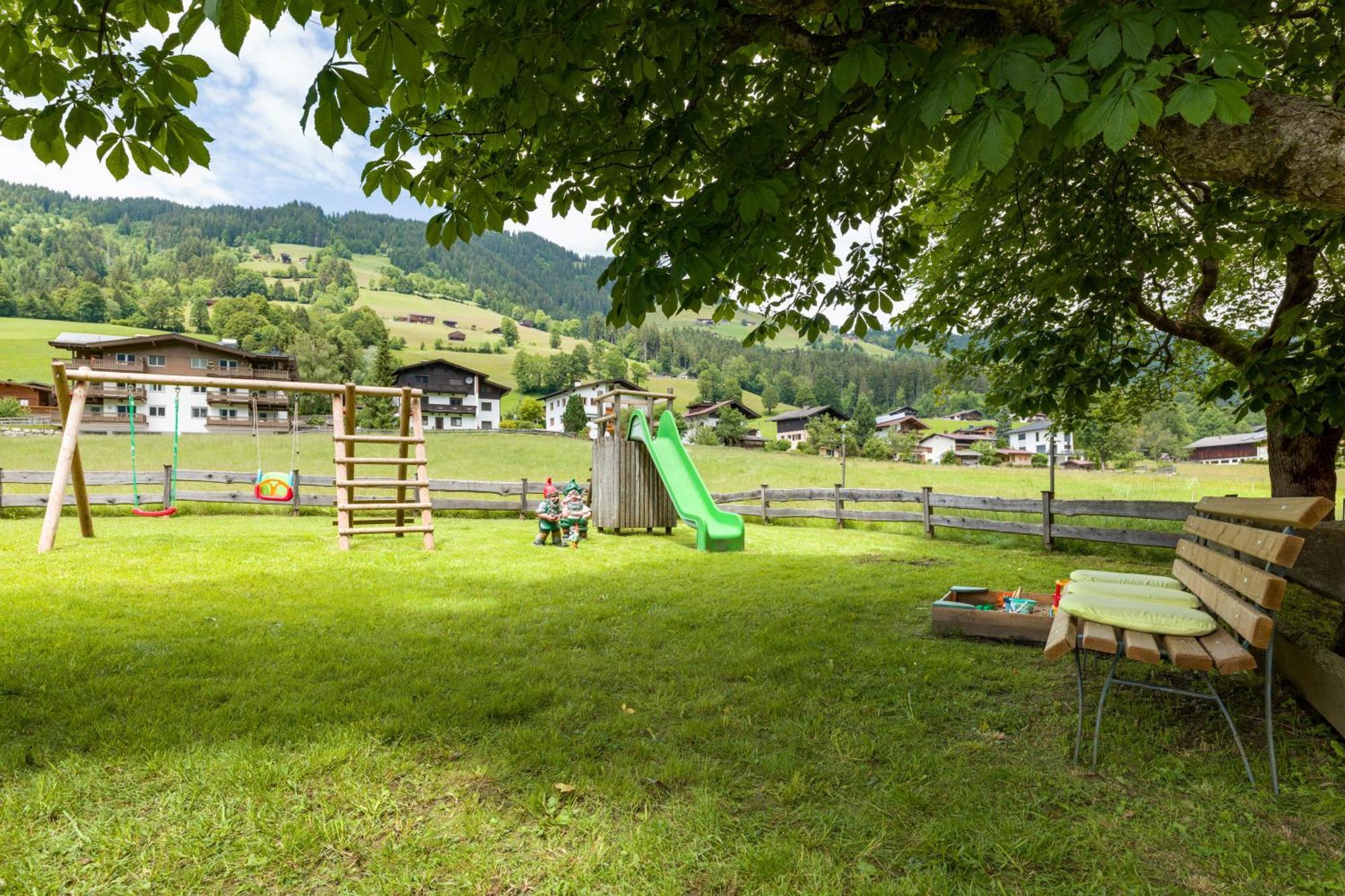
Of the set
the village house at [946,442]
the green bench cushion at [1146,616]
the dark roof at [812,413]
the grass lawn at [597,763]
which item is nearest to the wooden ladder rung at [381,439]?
the grass lawn at [597,763]

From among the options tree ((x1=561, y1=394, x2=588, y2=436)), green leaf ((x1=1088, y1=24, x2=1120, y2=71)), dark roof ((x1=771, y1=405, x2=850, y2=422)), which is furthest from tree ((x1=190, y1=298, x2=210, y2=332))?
green leaf ((x1=1088, y1=24, x2=1120, y2=71))

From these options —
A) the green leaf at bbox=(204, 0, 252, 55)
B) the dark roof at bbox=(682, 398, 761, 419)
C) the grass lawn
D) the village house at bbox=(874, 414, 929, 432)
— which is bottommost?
the grass lawn

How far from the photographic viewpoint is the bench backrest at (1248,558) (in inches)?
94.0

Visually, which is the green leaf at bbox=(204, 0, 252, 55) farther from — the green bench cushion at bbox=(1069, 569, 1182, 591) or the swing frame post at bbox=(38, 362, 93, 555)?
the swing frame post at bbox=(38, 362, 93, 555)

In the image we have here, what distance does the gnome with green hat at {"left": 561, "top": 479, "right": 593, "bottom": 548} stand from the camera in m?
9.96

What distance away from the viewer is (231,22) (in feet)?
6.61

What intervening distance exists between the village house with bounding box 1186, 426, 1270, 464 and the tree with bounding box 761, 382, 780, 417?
59.9 metres

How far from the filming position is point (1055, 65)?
7.35 feet

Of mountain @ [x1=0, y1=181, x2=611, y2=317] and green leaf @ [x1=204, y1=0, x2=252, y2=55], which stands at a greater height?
mountain @ [x1=0, y1=181, x2=611, y2=317]

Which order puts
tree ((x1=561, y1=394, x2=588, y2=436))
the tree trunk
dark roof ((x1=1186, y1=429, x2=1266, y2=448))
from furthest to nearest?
tree ((x1=561, y1=394, x2=588, y2=436)) → dark roof ((x1=1186, y1=429, x2=1266, y2=448)) → the tree trunk

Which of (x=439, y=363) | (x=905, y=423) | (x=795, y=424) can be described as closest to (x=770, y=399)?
(x=905, y=423)

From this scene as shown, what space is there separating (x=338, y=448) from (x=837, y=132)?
8.41 m

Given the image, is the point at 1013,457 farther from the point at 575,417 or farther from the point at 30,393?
the point at 30,393

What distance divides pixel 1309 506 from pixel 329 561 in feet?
27.3
